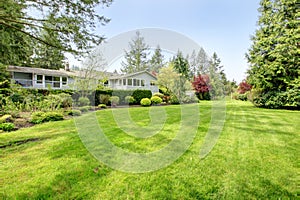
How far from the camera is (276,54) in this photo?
1159cm

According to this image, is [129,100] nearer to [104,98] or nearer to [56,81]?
[104,98]

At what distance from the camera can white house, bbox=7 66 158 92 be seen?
17828mm

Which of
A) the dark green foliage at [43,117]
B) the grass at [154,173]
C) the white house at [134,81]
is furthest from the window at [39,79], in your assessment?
the grass at [154,173]

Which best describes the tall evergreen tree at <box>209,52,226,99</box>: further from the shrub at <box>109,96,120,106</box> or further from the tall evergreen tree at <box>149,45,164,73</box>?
the shrub at <box>109,96,120,106</box>

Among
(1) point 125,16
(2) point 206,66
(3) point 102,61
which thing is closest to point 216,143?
(1) point 125,16

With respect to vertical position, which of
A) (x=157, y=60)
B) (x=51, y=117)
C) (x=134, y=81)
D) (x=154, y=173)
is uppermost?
(x=157, y=60)

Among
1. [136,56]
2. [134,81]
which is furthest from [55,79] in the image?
[136,56]

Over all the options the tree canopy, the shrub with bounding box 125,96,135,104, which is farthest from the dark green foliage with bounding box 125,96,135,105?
the tree canopy

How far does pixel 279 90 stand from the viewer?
12.4 metres

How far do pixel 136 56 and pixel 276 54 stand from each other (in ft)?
88.9

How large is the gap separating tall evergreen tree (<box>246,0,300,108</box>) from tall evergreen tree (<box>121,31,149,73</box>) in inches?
956

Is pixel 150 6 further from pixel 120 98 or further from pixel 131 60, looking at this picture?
pixel 131 60

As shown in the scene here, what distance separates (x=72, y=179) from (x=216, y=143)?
3315 millimetres

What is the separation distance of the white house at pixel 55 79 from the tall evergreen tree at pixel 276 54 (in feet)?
44.8
